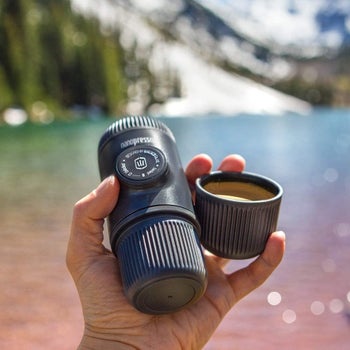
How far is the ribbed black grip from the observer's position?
1648 mm

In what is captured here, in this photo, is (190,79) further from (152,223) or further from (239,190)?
(152,223)

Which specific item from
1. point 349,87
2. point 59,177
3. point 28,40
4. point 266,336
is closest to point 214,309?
point 266,336

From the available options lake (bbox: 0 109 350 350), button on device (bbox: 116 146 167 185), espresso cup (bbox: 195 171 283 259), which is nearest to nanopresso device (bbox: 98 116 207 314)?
button on device (bbox: 116 146 167 185)

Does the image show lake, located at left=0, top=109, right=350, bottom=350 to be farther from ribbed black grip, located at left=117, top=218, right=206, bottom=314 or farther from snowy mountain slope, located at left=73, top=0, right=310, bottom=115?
snowy mountain slope, located at left=73, top=0, right=310, bottom=115

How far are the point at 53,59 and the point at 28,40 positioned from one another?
26.2 ft

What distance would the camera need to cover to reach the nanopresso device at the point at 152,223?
5.46 ft

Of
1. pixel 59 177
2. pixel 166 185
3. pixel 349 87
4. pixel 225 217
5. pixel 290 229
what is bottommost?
pixel 349 87

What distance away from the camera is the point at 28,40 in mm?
48719

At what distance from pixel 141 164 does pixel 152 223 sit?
0.29 meters

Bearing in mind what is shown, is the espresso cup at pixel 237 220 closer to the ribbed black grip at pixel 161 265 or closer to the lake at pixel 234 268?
the ribbed black grip at pixel 161 265

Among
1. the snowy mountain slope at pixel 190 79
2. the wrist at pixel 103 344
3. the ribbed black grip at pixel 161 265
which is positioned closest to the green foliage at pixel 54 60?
the snowy mountain slope at pixel 190 79

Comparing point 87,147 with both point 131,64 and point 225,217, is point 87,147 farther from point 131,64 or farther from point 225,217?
point 131,64

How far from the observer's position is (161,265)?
1640mm

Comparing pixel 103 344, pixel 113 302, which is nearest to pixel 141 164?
pixel 113 302
